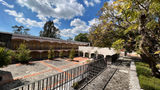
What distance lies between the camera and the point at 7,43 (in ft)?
46.2

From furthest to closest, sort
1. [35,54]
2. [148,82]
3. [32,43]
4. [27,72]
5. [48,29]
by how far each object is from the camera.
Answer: [48,29]
[35,54]
[32,43]
[27,72]
[148,82]

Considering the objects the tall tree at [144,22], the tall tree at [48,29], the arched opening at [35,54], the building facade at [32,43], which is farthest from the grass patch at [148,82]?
the tall tree at [48,29]

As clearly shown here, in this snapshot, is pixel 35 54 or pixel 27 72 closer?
pixel 27 72

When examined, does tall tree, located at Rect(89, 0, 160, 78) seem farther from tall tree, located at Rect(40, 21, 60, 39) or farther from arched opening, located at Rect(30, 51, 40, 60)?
tall tree, located at Rect(40, 21, 60, 39)

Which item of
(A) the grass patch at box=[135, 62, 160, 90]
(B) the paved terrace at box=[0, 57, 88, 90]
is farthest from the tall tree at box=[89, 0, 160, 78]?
(B) the paved terrace at box=[0, 57, 88, 90]

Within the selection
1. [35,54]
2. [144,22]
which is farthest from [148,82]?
[35,54]

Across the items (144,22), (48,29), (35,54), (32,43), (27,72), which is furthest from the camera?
(48,29)

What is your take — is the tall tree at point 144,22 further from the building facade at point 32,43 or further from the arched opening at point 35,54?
the arched opening at point 35,54

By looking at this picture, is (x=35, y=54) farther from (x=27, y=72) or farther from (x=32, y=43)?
(x=27, y=72)

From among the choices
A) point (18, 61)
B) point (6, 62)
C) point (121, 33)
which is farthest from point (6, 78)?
point (121, 33)

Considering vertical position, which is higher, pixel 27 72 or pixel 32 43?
pixel 32 43

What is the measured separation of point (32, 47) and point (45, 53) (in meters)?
3.80

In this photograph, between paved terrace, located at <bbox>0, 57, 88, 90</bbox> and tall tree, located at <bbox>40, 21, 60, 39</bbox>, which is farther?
tall tree, located at <bbox>40, 21, 60, 39</bbox>

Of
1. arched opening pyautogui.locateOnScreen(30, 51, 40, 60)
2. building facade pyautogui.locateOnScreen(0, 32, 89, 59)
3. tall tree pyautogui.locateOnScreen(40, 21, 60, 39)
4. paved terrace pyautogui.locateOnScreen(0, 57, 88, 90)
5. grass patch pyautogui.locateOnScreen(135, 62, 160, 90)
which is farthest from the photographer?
tall tree pyautogui.locateOnScreen(40, 21, 60, 39)
